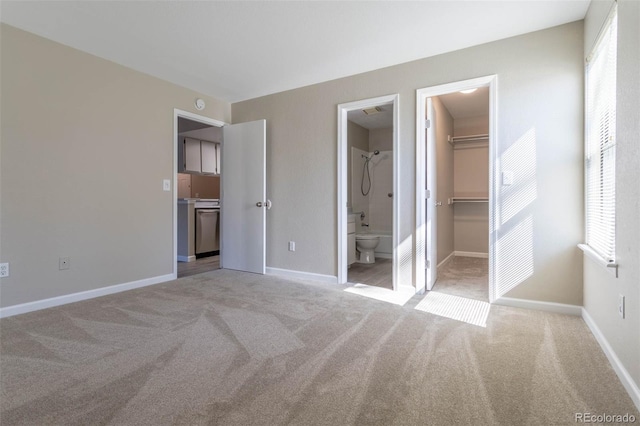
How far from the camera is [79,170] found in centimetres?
304

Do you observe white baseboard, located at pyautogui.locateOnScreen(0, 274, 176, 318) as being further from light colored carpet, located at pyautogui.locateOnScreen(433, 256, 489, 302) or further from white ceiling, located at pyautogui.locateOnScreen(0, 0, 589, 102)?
light colored carpet, located at pyautogui.locateOnScreen(433, 256, 489, 302)

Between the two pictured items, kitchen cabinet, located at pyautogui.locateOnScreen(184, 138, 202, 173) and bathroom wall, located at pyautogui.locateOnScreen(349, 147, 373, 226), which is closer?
bathroom wall, located at pyautogui.locateOnScreen(349, 147, 373, 226)

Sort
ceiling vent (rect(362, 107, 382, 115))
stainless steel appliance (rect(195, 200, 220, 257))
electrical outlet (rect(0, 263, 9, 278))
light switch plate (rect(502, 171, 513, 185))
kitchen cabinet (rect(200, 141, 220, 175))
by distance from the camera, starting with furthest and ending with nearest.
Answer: kitchen cabinet (rect(200, 141, 220, 175)) → stainless steel appliance (rect(195, 200, 220, 257)) → ceiling vent (rect(362, 107, 382, 115)) → light switch plate (rect(502, 171, 513, 185)) → electrical outlet (rect(0, 263, 9, 278))

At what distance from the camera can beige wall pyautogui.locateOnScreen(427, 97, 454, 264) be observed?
4.26 metres

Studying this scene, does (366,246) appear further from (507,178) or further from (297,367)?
(297,367)

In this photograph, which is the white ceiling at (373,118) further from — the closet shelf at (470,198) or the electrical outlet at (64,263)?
the electrical outlet at (64,263)

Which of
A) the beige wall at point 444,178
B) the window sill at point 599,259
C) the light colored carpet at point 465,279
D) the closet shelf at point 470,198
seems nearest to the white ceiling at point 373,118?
the beige wall at point 444,178

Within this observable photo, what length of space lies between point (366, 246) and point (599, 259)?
3164 millimetres

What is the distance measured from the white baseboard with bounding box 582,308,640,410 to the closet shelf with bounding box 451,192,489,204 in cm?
335

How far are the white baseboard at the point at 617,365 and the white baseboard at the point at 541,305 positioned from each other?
250 millimetres

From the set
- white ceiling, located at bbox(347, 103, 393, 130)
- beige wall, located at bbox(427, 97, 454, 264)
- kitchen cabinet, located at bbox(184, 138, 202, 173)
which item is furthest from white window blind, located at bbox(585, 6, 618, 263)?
kitchen cabinet, located at bbox(184, 138, 202, 173)

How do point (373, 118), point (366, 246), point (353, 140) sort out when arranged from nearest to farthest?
point (366, 246) < point (373, 118) < point (353, 140)

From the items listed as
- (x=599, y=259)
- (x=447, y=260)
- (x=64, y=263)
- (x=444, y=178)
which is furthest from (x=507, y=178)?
(x=64, y=263)

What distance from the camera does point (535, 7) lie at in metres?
2.38
